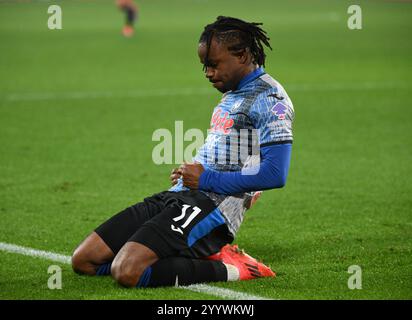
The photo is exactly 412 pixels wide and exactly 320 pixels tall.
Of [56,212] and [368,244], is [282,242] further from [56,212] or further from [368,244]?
[56,212]

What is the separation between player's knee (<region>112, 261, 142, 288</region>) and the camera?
6.08 metres

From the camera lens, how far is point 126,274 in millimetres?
6086

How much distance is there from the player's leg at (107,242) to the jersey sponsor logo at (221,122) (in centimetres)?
66

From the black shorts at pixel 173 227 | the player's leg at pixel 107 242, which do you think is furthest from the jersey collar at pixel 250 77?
the player's leg at pixel 107 242

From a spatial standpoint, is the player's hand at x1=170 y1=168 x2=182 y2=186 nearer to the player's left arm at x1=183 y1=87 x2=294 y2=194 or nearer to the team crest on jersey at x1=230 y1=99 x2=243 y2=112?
the player's left arm at x1=183 y1=87 x2=294 y2=194

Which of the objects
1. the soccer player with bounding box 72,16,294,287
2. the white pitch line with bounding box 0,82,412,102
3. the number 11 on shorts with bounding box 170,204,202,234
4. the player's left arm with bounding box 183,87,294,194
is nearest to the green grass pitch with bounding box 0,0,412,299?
the white pitch line with bounding box 0,82,412,102

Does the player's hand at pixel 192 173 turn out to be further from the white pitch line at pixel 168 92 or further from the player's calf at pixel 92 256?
the white pitch line at pixel 168 92

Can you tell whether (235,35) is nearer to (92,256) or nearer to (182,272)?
(182,272)

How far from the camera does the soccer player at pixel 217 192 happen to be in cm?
616

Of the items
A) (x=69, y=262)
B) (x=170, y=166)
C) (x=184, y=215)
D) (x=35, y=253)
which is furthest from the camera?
(x=170, y=166)

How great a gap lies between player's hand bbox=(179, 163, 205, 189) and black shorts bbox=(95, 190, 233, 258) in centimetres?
15

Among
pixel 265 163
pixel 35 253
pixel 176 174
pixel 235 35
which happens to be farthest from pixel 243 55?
pixel 35 253

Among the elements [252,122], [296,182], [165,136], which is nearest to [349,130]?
[165,136]

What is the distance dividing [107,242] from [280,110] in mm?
1534
